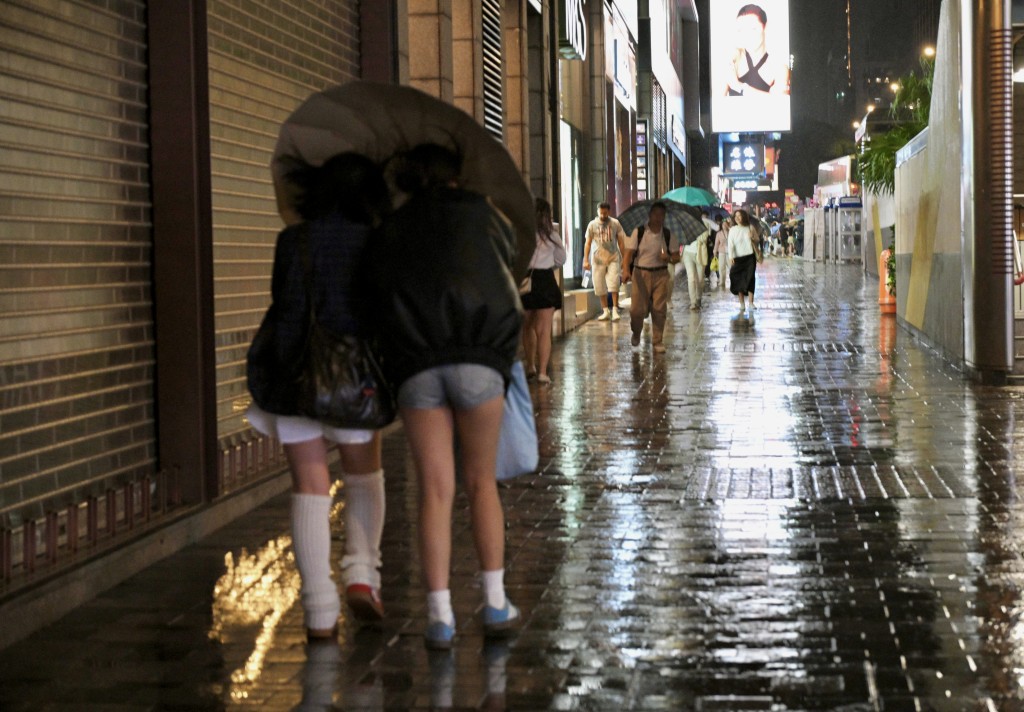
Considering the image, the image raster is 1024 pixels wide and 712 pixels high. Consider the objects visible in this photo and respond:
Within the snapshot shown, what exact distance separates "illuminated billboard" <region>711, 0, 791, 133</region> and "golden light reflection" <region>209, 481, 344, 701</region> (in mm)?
74163

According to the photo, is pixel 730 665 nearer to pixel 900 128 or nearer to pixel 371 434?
pixel 371 434

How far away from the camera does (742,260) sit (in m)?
25.9

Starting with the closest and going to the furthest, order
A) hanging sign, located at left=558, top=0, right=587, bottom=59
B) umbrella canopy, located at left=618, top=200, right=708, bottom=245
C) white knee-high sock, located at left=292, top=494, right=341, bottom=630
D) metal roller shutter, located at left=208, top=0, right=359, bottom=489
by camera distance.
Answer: white knee-high sock, located at left=292, top=494, right=341, bottom=630, metal roller shutter, located at left=208, top=0, right=359, bottom=489, umbrella canopy, located at left=618, top=200, right=708, bottom=245, hanging sign, located at left=558, top=0, right=587, bottom=59

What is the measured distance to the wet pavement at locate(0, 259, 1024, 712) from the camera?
491cm

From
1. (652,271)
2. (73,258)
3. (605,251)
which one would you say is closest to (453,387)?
(73,258)

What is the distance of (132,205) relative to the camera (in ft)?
24.3

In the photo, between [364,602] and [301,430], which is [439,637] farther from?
[301,430]

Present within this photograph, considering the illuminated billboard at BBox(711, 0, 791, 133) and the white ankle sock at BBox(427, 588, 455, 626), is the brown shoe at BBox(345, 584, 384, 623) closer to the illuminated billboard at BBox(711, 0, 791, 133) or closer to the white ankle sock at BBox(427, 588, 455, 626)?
the white ankle sock at BBox(427, 588, 455, 626)

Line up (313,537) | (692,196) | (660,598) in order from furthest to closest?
(692,196)
(660,598)
(313,537)

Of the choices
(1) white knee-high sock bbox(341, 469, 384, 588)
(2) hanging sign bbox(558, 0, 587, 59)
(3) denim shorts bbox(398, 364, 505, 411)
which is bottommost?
(1) white knee-high sock bbox(341, 469, 384, 588)

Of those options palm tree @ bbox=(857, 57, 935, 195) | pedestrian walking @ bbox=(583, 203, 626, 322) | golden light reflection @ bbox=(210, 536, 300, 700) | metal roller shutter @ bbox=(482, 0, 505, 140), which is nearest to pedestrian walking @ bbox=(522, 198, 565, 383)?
metal roller shutter @ bbox=(482, 0, 505, 140)

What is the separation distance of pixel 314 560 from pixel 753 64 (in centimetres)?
7742

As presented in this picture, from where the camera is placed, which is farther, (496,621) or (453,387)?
(496,621)

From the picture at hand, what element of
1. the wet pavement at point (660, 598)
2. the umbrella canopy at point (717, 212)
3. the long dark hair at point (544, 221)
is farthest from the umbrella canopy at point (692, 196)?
the wet pavement at point (660, 598)
